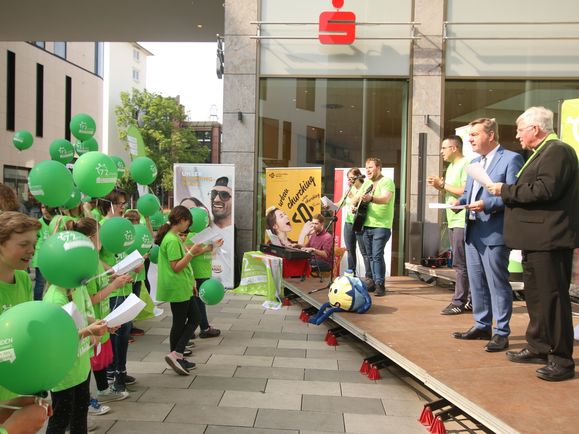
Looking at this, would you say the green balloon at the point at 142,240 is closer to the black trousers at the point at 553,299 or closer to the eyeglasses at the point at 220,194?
the black trousers at the point at 553,299

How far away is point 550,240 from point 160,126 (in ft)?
125

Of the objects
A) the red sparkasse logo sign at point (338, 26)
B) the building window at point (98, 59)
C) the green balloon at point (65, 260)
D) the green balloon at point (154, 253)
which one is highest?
the building window at point (98, 59)

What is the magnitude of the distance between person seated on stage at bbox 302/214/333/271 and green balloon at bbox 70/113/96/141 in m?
3.75

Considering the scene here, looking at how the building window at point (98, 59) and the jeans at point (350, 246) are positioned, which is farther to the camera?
the building window at point (98, 59)

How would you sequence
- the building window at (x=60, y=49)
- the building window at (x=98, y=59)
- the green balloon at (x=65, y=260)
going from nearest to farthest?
1. the green balloon at (x=65, y=260)
2. the building window at (x=60, y=49)
3. the building window at (x=98, y=59)

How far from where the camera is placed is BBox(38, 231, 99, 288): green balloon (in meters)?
2.53

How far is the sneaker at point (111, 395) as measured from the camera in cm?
393

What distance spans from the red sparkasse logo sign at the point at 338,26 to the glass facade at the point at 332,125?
0.76m

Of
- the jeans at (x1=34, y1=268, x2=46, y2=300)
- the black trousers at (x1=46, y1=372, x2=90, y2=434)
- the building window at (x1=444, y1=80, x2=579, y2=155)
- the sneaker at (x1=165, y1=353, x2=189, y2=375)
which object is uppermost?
the building window at (x1=444, y1=80, x2=579, y2=155)

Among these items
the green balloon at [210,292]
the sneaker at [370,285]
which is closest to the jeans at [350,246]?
the sneaker at [370,285]

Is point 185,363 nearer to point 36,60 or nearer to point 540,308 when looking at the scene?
point 540,308

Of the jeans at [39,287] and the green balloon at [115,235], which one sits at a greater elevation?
the green balloon at [115,235]

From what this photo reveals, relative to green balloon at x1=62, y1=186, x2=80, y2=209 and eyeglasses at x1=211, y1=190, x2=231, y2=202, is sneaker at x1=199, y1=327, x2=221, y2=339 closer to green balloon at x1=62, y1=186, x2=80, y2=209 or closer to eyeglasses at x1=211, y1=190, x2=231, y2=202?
green balloon at x1=62, y1=186, x2=80, y2=209

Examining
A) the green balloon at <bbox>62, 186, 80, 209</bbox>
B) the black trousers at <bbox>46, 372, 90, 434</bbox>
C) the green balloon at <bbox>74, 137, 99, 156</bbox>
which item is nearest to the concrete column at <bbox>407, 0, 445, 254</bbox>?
the green balloon at <bbox>74, 137, 99, 156</bbox>
